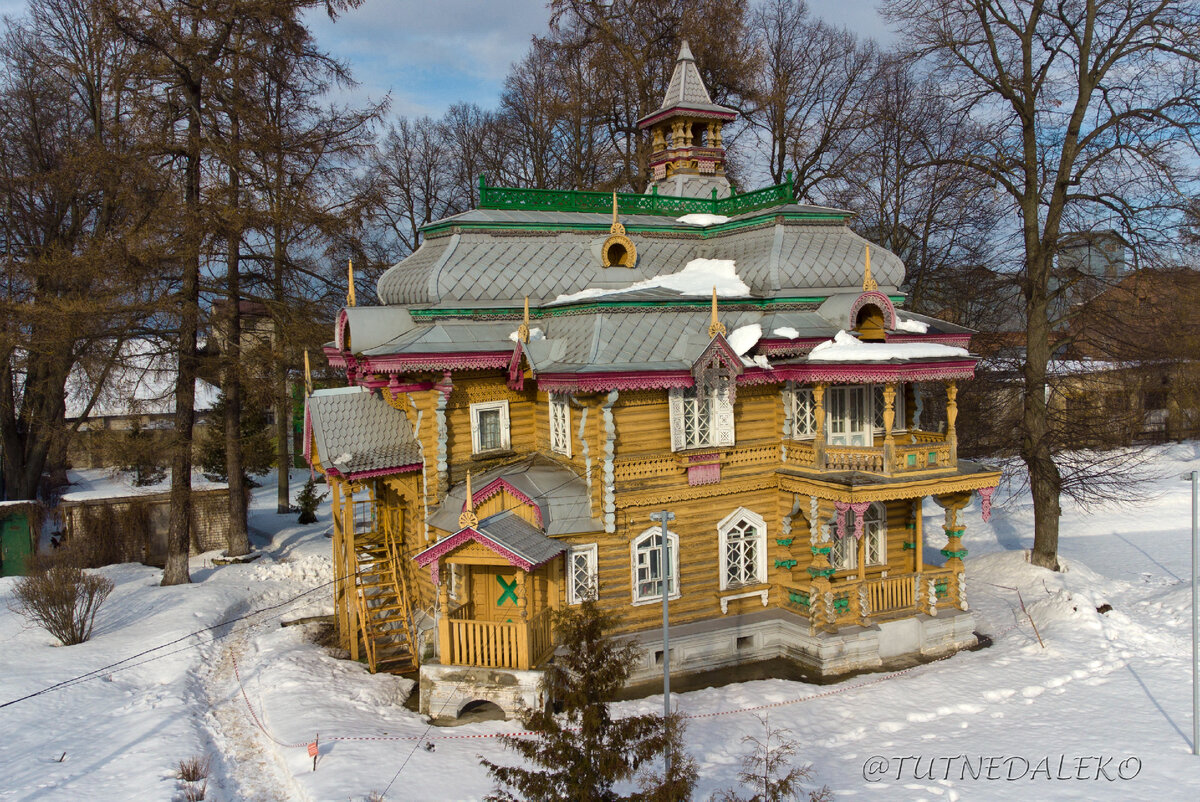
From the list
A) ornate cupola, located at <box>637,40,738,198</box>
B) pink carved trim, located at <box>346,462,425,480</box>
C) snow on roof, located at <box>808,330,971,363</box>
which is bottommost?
pink carved trim, located at <box>346,462,425,480</box>

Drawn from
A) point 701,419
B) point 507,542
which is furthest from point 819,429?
point 507,542

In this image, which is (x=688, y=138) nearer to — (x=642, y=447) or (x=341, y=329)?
(x=642, y=447)

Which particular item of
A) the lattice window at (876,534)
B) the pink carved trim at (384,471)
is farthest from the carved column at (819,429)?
the pink carved trim at (384,471)

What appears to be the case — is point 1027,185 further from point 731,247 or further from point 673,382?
point 673,382

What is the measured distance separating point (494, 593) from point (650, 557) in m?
2.77

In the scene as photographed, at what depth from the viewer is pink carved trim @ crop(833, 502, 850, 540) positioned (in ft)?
47.8

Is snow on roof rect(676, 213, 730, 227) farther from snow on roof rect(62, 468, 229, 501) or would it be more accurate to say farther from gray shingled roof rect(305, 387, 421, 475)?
snow on roof rect(62, 468, 229, 501)

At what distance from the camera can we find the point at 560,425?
15.2m

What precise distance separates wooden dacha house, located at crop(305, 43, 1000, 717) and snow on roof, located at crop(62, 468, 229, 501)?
1557 centimetres

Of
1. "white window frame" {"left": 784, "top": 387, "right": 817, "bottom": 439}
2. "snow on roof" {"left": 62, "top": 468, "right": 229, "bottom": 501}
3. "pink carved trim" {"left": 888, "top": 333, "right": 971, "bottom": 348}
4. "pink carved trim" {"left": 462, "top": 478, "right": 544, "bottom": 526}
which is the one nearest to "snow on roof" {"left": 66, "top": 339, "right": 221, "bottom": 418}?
"snow on roof" {"left": 62, "top": 468, "right": 229, "bottom": 501}

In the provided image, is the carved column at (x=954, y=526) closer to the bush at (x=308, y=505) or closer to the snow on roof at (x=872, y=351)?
the snow on roof at (x=872, y=351)

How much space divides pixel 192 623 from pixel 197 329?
7.34 meters

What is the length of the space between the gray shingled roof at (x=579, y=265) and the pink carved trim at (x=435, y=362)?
1.47m

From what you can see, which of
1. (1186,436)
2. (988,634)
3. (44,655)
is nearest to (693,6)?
(988,634)
